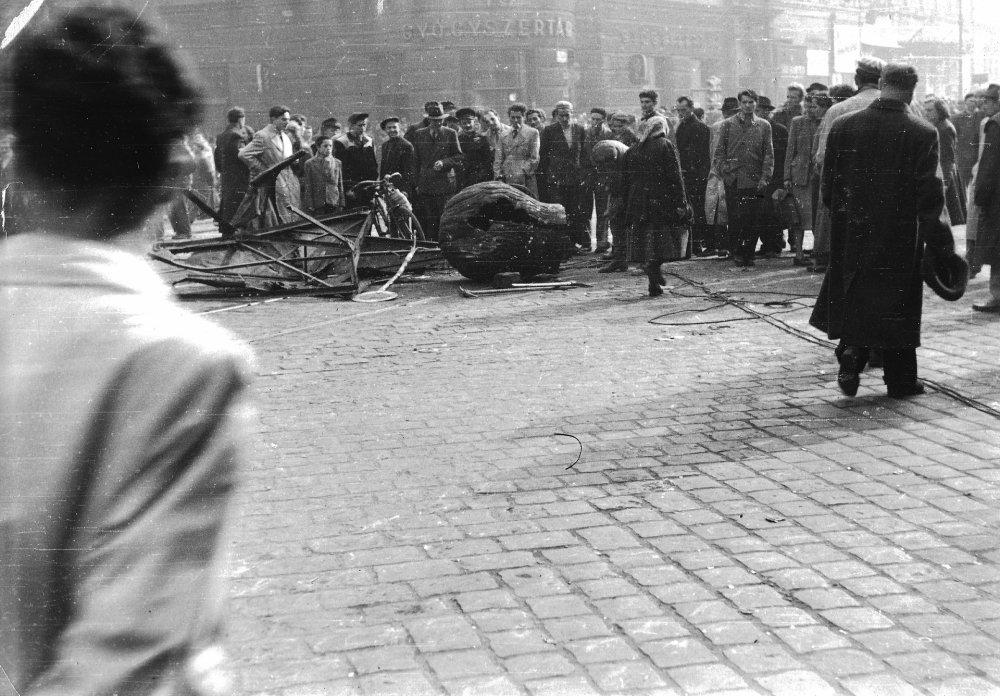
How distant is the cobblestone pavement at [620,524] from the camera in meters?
3.23

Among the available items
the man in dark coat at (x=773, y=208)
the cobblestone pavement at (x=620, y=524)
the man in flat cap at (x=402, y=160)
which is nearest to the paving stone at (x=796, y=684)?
the cobblestone pavement at (x=620, y=524)

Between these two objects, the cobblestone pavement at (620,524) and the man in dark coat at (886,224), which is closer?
the cobblestone pavement at (620,524)

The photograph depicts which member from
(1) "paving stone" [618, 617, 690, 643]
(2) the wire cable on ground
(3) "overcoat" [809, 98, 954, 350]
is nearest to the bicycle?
(2) the wire cable on ground

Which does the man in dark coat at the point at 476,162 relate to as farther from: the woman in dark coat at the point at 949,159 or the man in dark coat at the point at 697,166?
the woman in dark coat at the point at 949,159

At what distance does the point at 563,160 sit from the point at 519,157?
68 cm

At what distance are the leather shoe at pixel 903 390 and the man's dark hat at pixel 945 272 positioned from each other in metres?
0.53

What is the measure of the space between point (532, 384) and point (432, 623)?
375 centimetres

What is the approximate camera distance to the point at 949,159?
12.5 metres

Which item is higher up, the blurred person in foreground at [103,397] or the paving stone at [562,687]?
the blurred person in foreground at [103,397]

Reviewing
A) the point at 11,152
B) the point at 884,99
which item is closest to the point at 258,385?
the point at 884,99

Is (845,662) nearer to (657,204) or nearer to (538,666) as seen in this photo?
(538,666)

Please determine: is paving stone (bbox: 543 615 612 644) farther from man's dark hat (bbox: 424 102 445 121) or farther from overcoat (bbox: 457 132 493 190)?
man's dark hat (bbox: 424 102 445 121)

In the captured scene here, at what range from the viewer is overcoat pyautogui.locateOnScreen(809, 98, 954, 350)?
20.4 ft

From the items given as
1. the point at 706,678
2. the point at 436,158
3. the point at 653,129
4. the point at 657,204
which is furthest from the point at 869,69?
the point at 436,158
